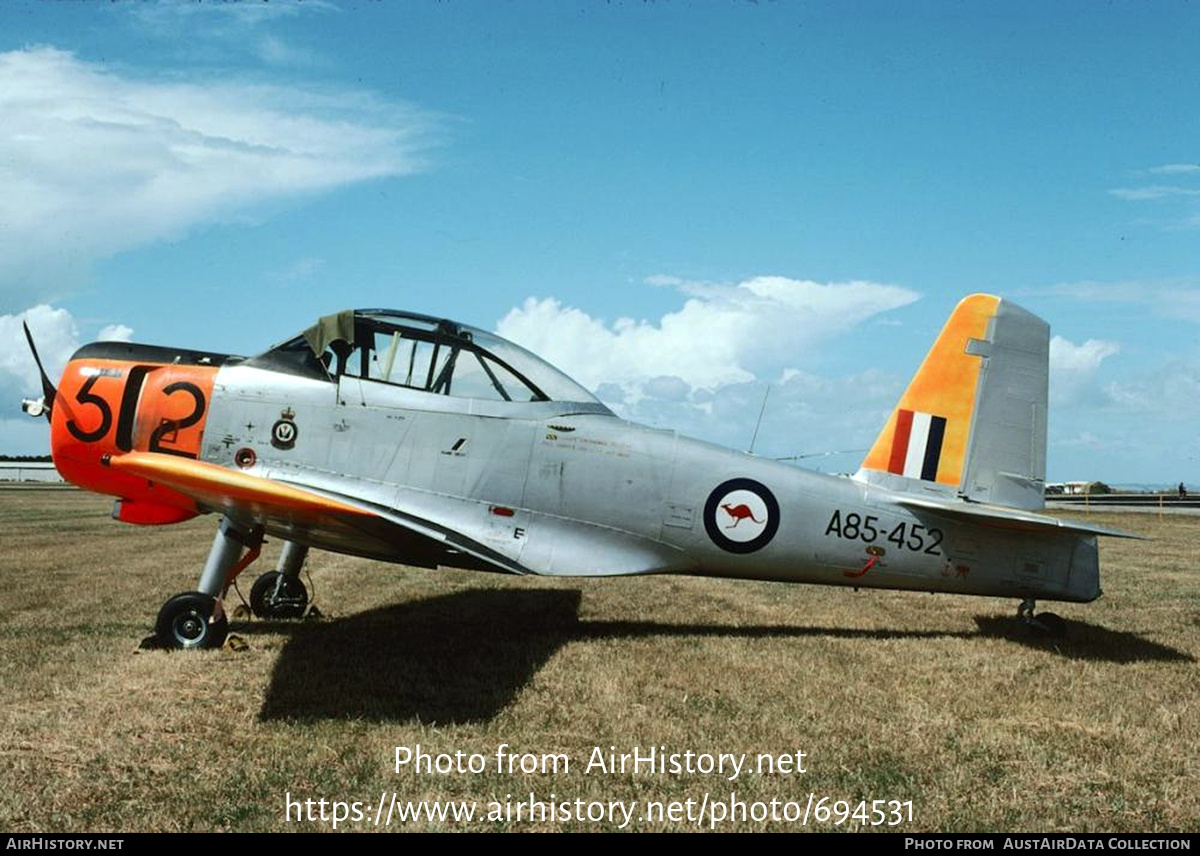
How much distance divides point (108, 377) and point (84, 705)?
2734 mm

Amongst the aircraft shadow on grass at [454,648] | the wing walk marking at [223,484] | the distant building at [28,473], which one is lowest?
the distant building at [28,473]

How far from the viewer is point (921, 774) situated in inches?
170

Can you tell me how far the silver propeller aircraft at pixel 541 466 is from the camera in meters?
6.86

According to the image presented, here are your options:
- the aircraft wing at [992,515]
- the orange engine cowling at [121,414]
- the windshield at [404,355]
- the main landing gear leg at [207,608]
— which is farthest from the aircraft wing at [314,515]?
the aircraft wing at [992,515]

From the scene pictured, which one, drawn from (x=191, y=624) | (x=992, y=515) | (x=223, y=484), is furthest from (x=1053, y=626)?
(x=191, y=624)

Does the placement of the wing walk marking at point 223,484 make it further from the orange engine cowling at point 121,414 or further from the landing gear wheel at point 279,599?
the landing gear wheel at point 279,599

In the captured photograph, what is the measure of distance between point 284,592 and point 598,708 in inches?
168

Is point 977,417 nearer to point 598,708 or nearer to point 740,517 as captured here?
point 740,517

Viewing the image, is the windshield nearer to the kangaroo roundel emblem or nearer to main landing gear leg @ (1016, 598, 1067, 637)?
the kangaroo roundel emblem

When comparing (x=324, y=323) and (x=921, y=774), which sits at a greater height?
(x=324, y=323)

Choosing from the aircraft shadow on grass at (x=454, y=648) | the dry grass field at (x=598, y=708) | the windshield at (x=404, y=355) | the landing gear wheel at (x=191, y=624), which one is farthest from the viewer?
the windshield at (x=404, y=355)

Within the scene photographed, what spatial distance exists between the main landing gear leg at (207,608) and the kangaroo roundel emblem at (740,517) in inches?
141
